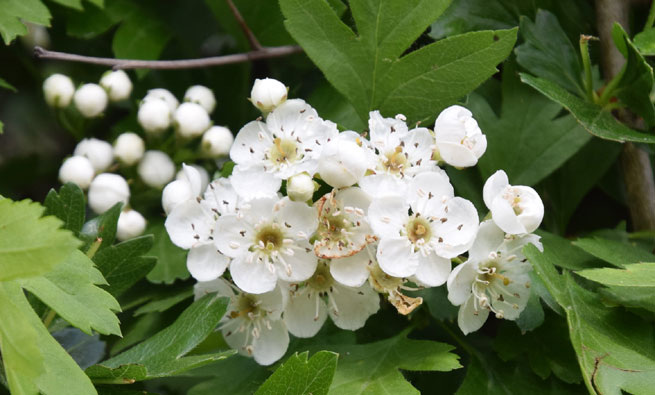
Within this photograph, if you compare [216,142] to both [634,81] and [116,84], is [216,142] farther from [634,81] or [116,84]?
[634,81]

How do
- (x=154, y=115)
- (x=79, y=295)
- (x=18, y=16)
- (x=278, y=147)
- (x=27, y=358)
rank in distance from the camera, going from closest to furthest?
(x=27, y=358) → (x=79, y=295) → (x=278, y=147) → (x=18, y=16) → (x=154, y=115)

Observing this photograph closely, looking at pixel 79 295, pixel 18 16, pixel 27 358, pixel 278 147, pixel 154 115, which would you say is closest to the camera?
pixel 27 358

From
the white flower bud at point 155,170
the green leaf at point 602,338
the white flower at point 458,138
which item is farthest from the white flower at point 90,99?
the green leaf at point 602,338

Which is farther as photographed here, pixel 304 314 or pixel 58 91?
pixel 58 91

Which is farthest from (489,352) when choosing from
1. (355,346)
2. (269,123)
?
(269,123)

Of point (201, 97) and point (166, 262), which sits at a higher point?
point (201, 97)

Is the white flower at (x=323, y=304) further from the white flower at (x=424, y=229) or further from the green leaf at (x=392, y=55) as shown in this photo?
the green leaf at (x=392, y=55)

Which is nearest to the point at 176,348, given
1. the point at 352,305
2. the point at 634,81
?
the point at 352,305
